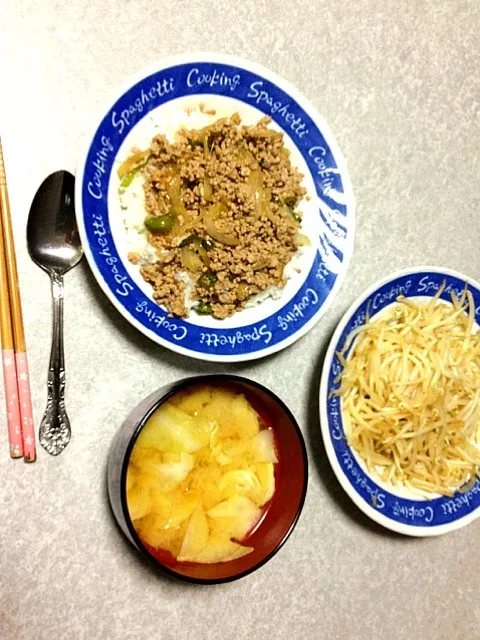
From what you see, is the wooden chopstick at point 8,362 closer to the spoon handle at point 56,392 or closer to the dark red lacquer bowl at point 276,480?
the spoon handle at point 56,392

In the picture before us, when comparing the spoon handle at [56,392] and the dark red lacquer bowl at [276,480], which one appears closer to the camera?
the dark red lacquer bowl at [276,480]

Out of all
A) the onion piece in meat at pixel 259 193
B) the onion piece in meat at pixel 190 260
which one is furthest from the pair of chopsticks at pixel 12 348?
the onion piece in meat at pixel 259 193

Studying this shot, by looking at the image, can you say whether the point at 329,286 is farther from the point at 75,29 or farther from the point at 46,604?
the point at 46,604

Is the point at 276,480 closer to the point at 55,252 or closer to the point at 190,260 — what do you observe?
the point at 190,260

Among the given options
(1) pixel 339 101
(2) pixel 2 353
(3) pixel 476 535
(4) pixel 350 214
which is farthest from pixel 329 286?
(3) pixel 476 535

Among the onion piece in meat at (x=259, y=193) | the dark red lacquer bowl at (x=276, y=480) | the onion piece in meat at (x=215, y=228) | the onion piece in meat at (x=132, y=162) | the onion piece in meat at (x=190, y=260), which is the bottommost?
the dark red lacquer bowl at (x=276, y=480)

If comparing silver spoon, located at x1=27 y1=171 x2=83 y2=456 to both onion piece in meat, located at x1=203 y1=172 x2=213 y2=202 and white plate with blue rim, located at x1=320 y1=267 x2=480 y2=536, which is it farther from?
white plate with blue rim, located at x1=320 y1=267 x2=480 y2=536

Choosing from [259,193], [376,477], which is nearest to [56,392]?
[259,193]
